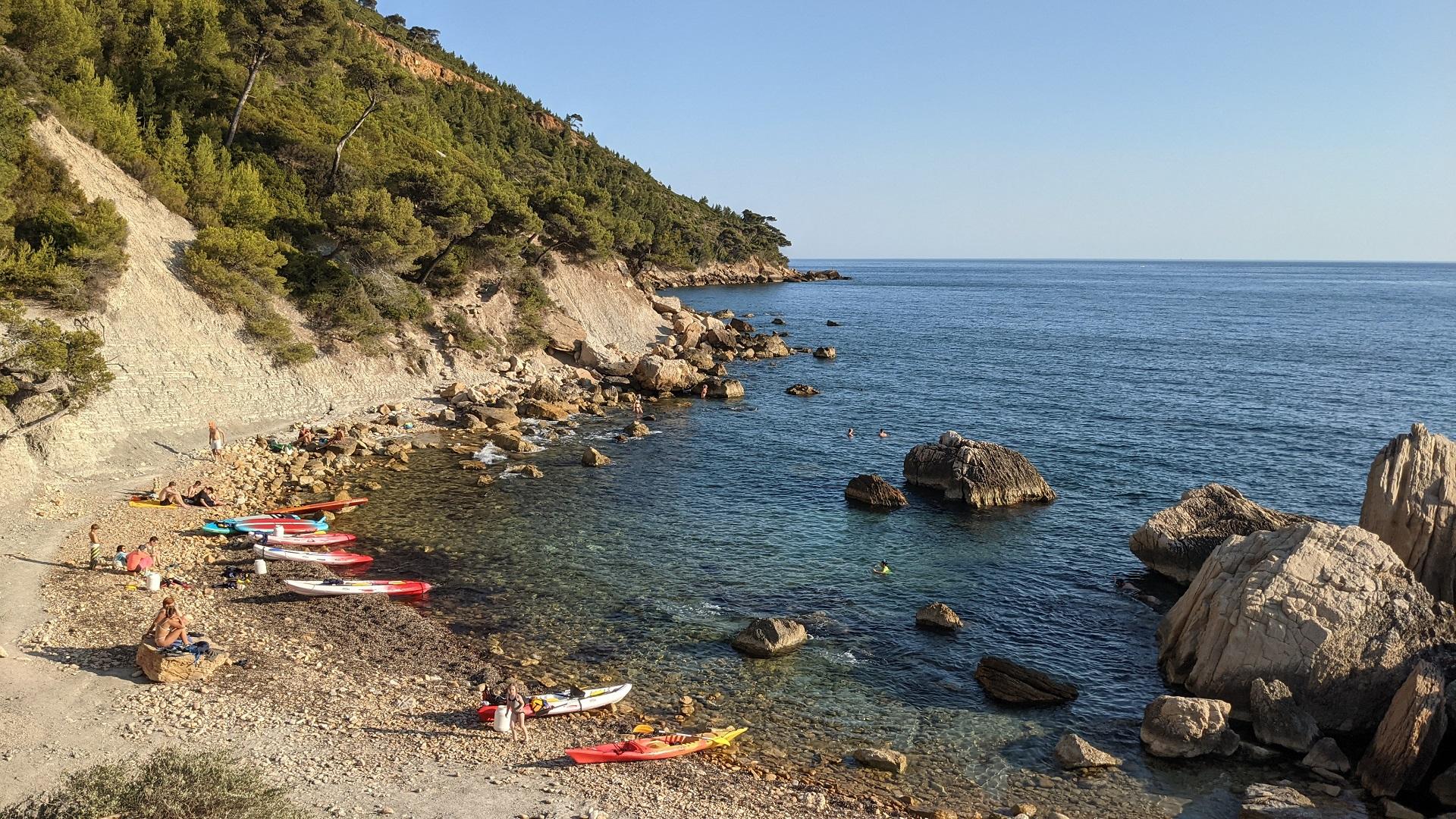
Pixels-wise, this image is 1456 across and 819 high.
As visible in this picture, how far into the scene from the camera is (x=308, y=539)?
29.0 meters

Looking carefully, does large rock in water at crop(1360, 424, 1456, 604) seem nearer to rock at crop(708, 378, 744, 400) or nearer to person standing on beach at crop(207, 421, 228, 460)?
rock at crop(708, 378, 744, 400)

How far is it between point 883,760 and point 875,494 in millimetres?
19037

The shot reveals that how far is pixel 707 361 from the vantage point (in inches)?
2697

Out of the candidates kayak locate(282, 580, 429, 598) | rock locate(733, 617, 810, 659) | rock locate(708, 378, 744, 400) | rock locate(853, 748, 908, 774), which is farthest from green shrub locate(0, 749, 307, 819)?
rock locate(708, 378, 744, 400)

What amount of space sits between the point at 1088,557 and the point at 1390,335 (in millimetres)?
92098

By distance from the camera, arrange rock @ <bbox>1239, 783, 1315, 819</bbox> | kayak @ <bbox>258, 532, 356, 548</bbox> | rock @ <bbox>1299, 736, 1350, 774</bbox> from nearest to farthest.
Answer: rock @ <bbox>1239, 783, 1315, 819</bbox> → rock @ <bbox>1299, 736, 1350, 774</bbox> → kayak @ <bbox>258, 532, 356, 548</bbox>

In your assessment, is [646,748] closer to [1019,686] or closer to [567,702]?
[567,702]

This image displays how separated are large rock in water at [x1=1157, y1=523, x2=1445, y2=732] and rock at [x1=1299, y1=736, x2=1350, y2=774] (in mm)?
1402

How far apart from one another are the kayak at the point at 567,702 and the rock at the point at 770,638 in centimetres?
396

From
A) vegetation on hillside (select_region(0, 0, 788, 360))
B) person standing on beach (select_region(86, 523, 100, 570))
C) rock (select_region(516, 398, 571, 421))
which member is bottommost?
person standing on beach (select_region(86, 523, 100, 570))

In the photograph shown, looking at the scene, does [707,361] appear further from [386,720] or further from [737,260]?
[737,260]

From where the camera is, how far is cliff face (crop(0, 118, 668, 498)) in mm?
32844

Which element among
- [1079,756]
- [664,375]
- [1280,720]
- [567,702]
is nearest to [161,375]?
[567,702]

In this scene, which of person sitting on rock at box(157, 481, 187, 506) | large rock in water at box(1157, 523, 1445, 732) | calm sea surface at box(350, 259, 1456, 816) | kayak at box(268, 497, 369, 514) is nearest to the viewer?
large rock in water at box(1157, 523, 1445, 732)
